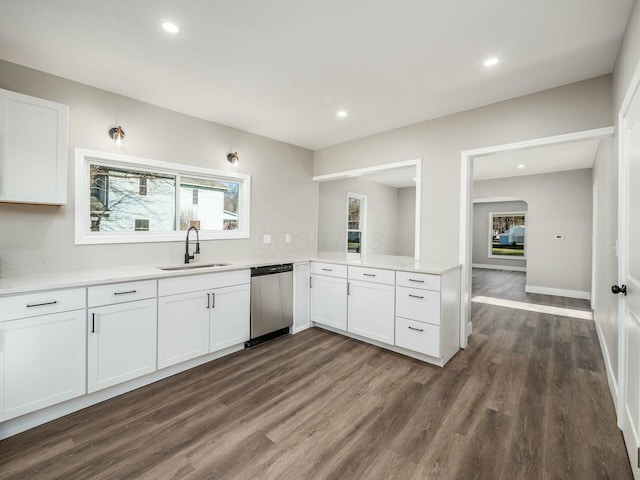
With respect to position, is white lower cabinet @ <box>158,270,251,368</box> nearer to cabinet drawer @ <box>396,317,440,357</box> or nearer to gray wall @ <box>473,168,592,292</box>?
cabinet drawer @ <box>396,317,440,357</box>

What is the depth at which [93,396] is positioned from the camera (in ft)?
7.25

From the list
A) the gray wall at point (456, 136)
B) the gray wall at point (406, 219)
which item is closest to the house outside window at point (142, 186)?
the gray wall at point (456, 136)

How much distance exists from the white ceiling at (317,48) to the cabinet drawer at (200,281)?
175 centimetres

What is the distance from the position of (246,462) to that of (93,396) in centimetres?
141

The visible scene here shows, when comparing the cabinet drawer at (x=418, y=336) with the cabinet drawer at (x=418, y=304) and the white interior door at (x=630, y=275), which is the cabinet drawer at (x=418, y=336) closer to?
the cabinet drawer at (x=418, y=304)

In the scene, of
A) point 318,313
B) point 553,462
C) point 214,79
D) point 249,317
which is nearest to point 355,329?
point 318,313

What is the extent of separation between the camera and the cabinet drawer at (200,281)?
2529 mm

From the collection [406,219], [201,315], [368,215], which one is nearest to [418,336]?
[201,315]

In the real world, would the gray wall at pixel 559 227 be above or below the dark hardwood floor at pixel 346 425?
above

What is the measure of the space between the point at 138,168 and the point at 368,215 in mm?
5073

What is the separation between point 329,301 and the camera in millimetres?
3670

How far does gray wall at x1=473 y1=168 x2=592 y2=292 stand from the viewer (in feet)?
19.1

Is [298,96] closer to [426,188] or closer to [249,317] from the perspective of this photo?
[426,188]

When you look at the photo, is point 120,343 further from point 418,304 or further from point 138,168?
point 418,304
